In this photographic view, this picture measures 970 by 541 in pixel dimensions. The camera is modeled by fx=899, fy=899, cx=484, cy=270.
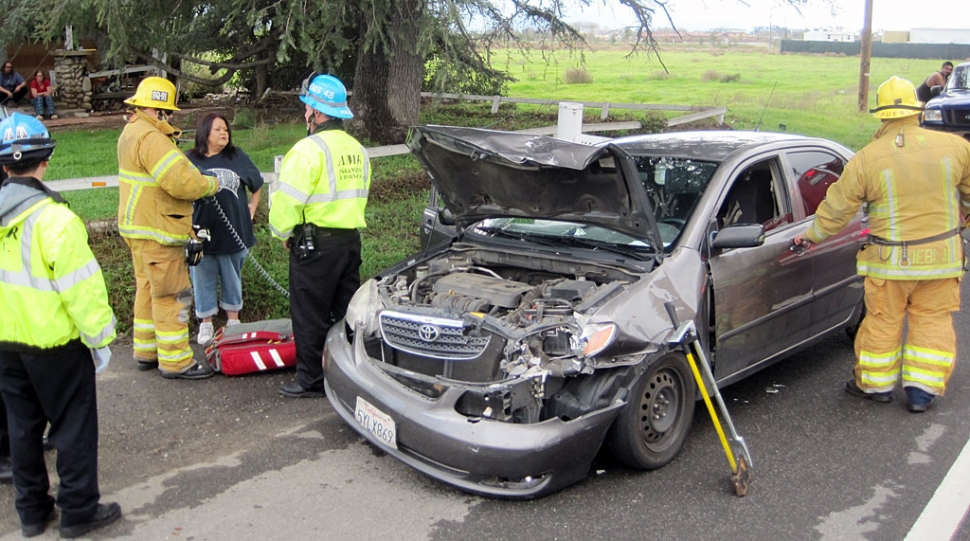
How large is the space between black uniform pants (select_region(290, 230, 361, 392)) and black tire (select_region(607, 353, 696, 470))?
2.09 meters

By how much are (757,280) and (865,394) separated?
1118 millimetres

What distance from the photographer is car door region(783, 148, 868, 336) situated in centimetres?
566

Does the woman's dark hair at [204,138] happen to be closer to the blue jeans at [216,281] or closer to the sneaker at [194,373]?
the blue jeans at [216,281]

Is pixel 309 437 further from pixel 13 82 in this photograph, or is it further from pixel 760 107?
pixel 760 107

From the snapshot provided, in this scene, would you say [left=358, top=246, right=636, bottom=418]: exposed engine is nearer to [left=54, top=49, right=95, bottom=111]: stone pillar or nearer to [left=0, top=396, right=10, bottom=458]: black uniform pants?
[left=0, top=396, right=10, bottom=458]: black uniform pants

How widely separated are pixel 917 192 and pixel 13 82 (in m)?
18.7

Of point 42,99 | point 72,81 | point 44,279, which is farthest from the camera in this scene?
point 72,81

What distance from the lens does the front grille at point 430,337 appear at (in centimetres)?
431

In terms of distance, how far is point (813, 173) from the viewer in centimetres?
593

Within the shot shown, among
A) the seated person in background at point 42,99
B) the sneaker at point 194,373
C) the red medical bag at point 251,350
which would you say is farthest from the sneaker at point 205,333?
the seated person in background at point 42,99

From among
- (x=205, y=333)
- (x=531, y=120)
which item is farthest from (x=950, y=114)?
(x=205, y=333)

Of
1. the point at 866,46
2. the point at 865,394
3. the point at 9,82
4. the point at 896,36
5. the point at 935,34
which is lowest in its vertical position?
the point at 865,394

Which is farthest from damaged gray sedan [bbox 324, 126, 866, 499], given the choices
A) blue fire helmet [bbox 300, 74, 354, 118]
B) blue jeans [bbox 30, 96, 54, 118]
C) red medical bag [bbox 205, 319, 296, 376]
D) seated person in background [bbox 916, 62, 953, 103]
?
blue jeans [bbox 30, 96, 54, 118]

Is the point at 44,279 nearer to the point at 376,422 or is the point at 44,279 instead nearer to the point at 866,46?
the point at 376,422
